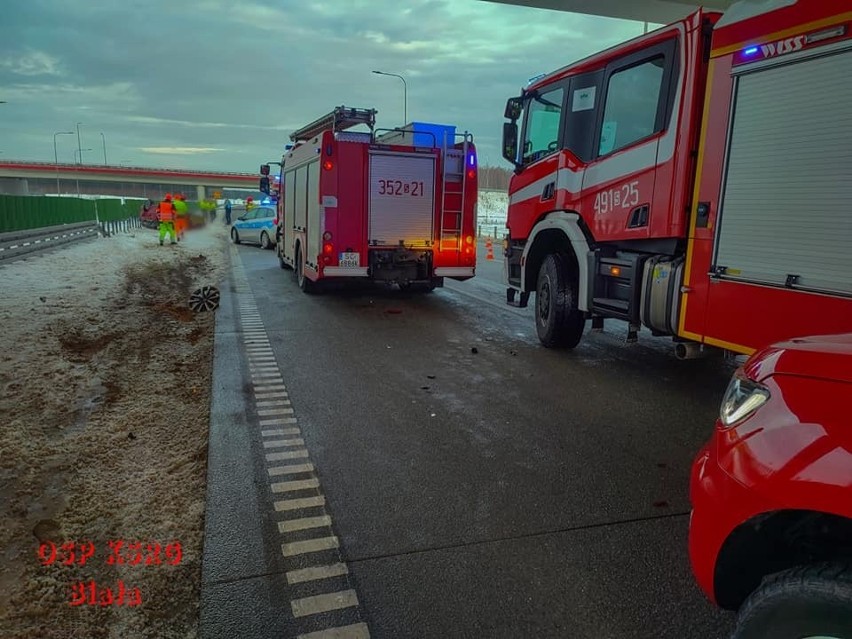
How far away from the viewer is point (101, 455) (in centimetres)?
413

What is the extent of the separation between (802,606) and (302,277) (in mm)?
11405

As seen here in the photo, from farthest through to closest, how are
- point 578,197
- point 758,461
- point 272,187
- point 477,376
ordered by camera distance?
1. point 272,187
2. point 578,197
3. point 477,376
4. point 758,461

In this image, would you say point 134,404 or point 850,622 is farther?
point 134,404

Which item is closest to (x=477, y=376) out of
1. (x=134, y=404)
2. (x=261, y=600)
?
(x=134, y=404)

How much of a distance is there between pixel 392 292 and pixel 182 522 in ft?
30.5

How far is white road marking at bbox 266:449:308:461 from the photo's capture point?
418 centimetres

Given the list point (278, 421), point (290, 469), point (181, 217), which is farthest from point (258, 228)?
point (290, 469)

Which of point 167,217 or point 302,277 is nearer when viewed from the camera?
point 302,277

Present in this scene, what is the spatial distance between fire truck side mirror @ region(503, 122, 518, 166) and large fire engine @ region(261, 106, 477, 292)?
2786mm

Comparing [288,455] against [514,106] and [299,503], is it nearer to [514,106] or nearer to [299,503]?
[299,503]

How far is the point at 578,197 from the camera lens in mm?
6844

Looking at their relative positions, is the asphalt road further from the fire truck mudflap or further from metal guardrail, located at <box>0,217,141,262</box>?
metal guardrail, located at <box>0,217,141,262</box>

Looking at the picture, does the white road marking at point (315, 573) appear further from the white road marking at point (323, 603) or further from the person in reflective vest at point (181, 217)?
the person in reflective vest at point (181, 217)

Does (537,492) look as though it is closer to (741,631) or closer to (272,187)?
(741,631)
